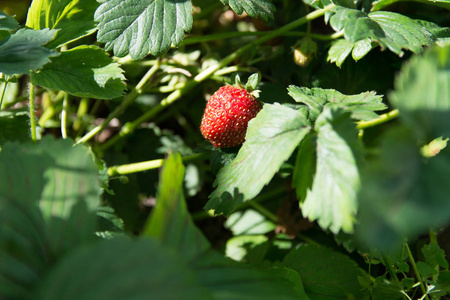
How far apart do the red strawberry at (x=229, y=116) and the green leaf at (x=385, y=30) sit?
24 cm

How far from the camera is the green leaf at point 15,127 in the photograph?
1.04 meters

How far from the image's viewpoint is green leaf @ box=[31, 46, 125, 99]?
952 millimetres

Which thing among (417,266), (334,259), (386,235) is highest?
(386,235)

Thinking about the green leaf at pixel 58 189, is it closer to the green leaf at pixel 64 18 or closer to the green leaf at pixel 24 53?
the green leaf at pixel 24 53

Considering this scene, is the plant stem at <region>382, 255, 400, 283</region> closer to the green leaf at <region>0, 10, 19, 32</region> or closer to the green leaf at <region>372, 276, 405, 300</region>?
the green leaf at <region>372, 276, 405, 300</region>

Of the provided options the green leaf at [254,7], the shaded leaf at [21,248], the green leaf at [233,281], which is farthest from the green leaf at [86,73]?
the green leaf at [233,281]

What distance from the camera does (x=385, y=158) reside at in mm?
476

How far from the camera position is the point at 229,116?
0.96m

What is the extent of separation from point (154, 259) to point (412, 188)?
11.0 inches

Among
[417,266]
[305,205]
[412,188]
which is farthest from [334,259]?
[412,188]

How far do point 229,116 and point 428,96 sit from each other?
0.50m

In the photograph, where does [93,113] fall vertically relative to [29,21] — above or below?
below

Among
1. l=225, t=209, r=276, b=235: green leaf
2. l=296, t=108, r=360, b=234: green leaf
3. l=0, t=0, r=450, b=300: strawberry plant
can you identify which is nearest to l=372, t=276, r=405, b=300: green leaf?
l=0, t=0, r=450, b=300: strawberry plant

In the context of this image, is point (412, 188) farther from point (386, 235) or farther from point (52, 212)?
point (52, 212)
